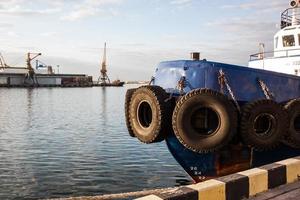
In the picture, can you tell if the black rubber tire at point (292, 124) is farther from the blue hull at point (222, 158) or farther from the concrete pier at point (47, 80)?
the concrete pier at point (47, 80)

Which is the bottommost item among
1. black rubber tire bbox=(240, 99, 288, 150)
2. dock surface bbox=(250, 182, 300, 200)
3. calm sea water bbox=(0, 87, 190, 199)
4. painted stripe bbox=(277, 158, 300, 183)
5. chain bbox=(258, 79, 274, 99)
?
calm sea water bbox=(0, 87, 190, 199)

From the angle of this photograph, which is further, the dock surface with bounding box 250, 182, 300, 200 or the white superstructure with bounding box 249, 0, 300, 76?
the white superstructure with bounding box 249, 0, 300, 76

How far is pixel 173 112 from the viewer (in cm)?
916

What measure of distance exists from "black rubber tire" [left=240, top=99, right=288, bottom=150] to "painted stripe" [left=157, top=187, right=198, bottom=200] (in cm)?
436

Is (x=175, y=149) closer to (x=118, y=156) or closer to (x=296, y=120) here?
(x=296, y=120)

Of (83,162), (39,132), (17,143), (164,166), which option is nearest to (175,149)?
(164,166)

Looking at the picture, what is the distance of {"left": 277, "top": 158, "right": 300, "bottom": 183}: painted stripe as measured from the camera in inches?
257

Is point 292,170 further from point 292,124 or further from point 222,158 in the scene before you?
point 292,124

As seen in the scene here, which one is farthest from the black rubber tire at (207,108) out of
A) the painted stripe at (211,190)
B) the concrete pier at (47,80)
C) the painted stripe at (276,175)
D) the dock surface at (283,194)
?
the concrete pier at (47,80)

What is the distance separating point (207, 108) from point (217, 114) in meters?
0.28

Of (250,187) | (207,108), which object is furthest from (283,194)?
(207,108)

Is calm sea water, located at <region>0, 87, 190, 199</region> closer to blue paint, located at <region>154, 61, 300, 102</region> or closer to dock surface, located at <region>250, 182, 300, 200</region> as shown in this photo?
blue paint, located at <region>154, 61, 300, 102</region>

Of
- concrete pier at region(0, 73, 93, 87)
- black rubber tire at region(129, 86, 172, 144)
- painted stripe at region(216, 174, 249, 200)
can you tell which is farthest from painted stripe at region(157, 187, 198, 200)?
concrete pier at region(0, 73, 93, 87)

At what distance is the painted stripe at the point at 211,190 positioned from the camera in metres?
5.11
